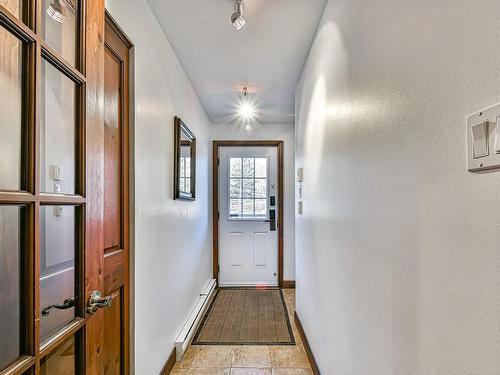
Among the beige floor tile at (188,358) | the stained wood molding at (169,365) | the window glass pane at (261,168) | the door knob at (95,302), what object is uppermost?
the window glass pane at (261,168)

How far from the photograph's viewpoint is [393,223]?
1.04 meters

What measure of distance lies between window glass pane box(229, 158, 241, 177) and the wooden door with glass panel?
3591 mm

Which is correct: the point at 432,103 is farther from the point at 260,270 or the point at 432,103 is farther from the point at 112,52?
the point at 260,270

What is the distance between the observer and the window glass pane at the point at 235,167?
4750 millimetres

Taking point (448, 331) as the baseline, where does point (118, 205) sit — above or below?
above

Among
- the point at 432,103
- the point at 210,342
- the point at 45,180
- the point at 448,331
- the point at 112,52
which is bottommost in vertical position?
the point at 210,342

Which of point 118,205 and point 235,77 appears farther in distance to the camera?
point 235,77

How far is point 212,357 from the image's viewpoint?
2.63m

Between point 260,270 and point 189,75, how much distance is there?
9.27ft

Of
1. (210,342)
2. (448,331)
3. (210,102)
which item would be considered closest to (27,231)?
(448,331)

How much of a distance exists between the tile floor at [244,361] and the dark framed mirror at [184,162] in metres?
1.25

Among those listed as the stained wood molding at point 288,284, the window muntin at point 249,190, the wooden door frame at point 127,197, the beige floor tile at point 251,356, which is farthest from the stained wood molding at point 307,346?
the window muntin at point 249,190

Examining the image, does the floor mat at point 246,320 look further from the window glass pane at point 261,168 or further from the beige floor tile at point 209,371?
the window glass pane at point 261,168

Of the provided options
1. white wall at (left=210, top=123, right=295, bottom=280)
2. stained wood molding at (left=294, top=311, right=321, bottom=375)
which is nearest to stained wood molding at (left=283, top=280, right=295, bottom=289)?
white wall at (left=210, top=123, right=295, bottom=280)
